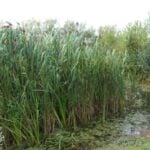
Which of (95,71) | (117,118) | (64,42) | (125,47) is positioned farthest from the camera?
(125,47)

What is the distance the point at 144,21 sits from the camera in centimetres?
1379

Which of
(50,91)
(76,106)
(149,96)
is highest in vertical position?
(50,91)

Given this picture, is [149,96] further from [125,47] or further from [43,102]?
[43,102]

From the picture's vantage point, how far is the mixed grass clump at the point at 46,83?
4855 mm

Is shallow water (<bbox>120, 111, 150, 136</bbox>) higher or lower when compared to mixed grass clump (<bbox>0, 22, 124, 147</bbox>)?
lower

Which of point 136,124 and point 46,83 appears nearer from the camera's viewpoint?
point 46,83

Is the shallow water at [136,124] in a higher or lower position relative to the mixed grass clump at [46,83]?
lower

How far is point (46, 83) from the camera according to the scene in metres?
5.12

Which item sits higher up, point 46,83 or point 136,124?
point 46,83

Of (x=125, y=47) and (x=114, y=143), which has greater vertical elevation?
(x=125, y=47)

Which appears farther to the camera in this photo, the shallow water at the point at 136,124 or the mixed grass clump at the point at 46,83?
the shallow water at the point at 136,124

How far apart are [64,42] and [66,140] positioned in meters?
1.65

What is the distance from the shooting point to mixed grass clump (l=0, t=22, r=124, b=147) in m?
4.86

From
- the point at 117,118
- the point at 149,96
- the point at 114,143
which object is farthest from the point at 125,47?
the point at 114,143
